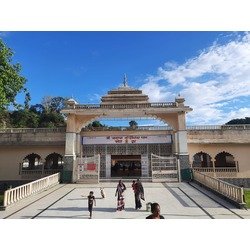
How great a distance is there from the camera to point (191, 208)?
9.97 metres

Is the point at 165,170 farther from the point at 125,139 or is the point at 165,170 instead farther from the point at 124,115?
the point at 124,115

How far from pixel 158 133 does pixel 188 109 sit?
9.43ft

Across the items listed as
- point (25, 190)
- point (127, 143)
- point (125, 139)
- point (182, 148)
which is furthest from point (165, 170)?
point (25, 190)

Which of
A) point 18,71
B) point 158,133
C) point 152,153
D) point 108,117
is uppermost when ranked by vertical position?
point 18,71

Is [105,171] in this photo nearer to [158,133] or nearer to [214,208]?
[158,133]

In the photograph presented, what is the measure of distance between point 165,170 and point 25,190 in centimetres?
960

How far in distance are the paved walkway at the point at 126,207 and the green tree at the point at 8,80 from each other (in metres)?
5.93

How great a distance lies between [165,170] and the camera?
1820 cm

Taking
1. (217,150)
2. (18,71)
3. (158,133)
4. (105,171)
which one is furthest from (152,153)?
(18,71)

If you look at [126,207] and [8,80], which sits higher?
[8,80]

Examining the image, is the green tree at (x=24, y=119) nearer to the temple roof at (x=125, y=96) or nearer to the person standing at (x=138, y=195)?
the temple roof at (x=125, y=96)

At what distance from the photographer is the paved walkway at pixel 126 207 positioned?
354 inches

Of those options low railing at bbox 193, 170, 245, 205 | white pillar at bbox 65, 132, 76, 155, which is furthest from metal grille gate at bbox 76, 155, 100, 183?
low railing at bbox 193, 170, 245, 205

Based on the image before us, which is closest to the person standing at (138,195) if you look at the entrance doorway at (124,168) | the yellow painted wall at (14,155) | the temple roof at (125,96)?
the entrance doorway at (124,168)
